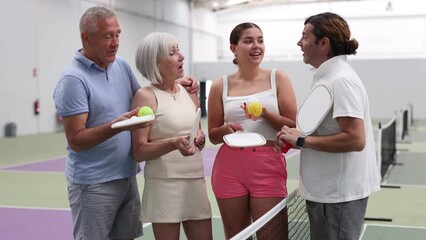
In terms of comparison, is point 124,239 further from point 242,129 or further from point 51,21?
point 51,21

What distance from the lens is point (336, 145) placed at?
297 cm

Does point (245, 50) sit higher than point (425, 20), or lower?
lower

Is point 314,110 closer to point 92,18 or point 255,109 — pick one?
point 255,109

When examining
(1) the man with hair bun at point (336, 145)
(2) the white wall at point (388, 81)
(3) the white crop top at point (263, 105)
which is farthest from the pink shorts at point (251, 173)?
(2) the white wall at point (388, 81)

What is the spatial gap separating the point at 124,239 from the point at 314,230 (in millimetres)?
1063

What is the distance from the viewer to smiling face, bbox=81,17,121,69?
310 centimetres

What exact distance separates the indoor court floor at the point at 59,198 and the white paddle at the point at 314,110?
2962mm

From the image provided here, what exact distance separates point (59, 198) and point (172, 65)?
17.3 feet

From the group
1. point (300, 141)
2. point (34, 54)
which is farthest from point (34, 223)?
point (34, 54)

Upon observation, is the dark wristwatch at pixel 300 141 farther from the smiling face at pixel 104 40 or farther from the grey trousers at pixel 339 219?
the smiling face at pixel 104 40

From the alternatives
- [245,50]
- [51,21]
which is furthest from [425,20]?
[245,50]

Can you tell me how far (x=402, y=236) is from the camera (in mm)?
6098

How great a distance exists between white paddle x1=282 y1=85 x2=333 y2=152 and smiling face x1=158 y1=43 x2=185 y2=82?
690 mm

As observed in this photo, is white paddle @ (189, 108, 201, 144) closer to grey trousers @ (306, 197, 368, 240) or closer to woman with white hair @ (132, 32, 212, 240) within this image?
woman with white hair @ (132, 32, 212, 240)
